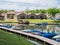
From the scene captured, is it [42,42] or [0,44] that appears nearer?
[0,44]

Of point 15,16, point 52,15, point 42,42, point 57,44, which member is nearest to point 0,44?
point 57,44

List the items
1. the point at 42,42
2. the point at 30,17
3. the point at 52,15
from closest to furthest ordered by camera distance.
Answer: the point at 42,42 < the point at 30,17 < the point at 52,15

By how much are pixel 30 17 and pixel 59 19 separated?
15031 millimetres

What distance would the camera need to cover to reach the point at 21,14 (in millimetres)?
102250

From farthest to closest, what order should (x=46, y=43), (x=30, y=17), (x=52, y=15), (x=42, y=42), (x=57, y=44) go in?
(x=52, y=15), (x=30, y=17), (x=42, y=42), (x=46, y=43), (x=57, y=44)

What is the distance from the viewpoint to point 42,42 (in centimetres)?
2559

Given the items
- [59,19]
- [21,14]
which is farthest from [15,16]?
[59,19]

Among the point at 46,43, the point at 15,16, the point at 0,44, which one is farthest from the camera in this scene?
the point at 15,16

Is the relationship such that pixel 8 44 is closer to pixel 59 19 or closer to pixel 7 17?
pixel 7 17

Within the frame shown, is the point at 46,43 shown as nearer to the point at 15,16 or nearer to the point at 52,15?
the point at 15,16

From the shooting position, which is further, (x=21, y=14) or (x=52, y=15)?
(x=52, y=15)

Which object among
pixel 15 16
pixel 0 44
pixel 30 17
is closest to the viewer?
pixel 0 44

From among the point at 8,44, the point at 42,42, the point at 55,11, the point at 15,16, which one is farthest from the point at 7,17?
the point at 8,44

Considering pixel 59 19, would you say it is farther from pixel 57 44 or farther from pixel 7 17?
pixel 57 44
